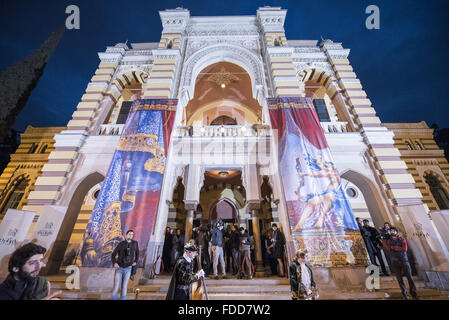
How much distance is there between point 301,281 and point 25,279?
4420 mm

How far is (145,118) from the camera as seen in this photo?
Result: 313 inches

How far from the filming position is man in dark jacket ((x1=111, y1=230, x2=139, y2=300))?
391 cm

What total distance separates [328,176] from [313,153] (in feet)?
3.41

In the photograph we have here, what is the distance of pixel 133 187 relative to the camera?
6.51m

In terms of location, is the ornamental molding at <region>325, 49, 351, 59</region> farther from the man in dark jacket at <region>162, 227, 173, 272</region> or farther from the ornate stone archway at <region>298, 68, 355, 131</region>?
the man in dark jacket at <region>162, 227, 173, 272</region>

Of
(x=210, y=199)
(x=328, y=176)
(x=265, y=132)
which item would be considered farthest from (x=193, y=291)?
(x=210, y=199)

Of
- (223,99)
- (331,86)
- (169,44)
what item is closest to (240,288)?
(331,86)

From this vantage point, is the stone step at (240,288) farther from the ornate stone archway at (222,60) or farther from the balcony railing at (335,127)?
the ornate stone archway at (222,60)

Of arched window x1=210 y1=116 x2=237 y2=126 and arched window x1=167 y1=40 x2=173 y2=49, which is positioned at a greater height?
arched window x1=167 y1=40 x2=173 y2=49

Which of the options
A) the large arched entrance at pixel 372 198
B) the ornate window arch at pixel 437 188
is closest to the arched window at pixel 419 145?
the ornate window arch at pixel 437 188

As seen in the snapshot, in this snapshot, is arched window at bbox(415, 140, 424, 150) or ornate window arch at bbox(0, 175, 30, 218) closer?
ornate window arch at bbox(0, 175, 30, 218)

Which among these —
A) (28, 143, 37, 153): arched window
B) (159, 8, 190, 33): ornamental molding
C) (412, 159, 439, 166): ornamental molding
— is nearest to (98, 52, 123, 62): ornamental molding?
(159, 8, 190, 33): ornamental molding

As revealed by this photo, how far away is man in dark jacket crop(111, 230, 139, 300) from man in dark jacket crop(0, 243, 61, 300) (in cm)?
147

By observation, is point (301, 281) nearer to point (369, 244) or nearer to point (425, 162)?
point (369, 244)
